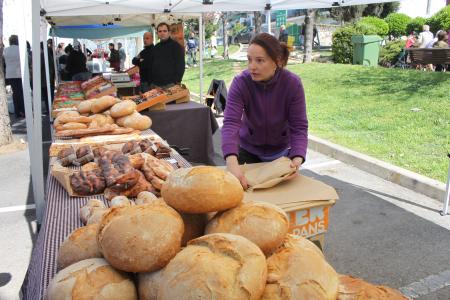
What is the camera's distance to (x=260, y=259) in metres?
1.16

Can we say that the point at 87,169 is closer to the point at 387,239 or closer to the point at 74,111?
the point at 74,111

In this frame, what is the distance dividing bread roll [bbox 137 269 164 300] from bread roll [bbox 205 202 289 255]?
0.25m

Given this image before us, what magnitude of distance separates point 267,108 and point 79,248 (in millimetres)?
1638

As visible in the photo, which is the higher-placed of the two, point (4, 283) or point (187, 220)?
point (187, 220)

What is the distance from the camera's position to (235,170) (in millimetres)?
2420

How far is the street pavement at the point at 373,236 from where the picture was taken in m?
3.27

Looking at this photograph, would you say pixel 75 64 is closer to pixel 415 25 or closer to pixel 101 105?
pixel 101 105

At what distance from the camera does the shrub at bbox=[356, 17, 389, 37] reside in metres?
16.8

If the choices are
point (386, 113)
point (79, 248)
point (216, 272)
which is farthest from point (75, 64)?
point (216, 272)

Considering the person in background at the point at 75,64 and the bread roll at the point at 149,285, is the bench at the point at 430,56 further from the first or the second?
the bread roll at the point at 149,285

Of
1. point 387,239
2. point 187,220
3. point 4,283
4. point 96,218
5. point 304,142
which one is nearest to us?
point 187,220

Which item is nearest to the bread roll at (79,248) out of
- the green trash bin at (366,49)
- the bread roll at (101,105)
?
the bread roll at (101,105)

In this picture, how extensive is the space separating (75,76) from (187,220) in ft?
40.5

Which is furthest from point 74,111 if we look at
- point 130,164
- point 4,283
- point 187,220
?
point 187,220
